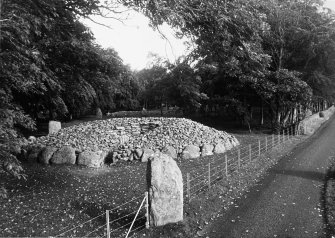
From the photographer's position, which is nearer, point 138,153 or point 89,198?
point 89,198

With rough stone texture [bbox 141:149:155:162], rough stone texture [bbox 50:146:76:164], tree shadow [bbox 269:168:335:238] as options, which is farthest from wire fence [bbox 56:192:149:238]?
rough stone texture [bbox 50:146:76:164]

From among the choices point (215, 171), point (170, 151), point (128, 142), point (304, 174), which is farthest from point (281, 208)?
point (128, 142)

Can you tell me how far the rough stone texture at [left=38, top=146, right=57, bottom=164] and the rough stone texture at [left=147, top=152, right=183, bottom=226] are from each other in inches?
469

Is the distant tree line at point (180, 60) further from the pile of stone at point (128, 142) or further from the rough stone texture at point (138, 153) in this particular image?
the rough stone texture at point (138, 153)

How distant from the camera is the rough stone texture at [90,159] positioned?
18609 mm

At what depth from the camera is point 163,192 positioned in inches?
378

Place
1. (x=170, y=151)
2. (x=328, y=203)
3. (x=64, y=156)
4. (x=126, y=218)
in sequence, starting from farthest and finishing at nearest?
(x=170, y=151), (x=64, y=156), (x=328, y=203), (x=126, y=218)

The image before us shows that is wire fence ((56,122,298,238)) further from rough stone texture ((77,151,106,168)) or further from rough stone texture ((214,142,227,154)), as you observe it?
rough stone texture ((77,151,106,168))

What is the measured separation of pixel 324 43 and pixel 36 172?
29032 mm

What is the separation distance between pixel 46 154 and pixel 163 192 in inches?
491

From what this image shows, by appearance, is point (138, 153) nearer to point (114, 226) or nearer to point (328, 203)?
point (114, 226)

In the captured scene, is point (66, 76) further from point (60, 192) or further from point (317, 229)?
point (317, 229)

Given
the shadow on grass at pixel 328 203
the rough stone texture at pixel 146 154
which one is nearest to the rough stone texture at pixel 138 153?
the rough stone texture at pixel 146 154

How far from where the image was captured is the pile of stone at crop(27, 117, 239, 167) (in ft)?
64.2
